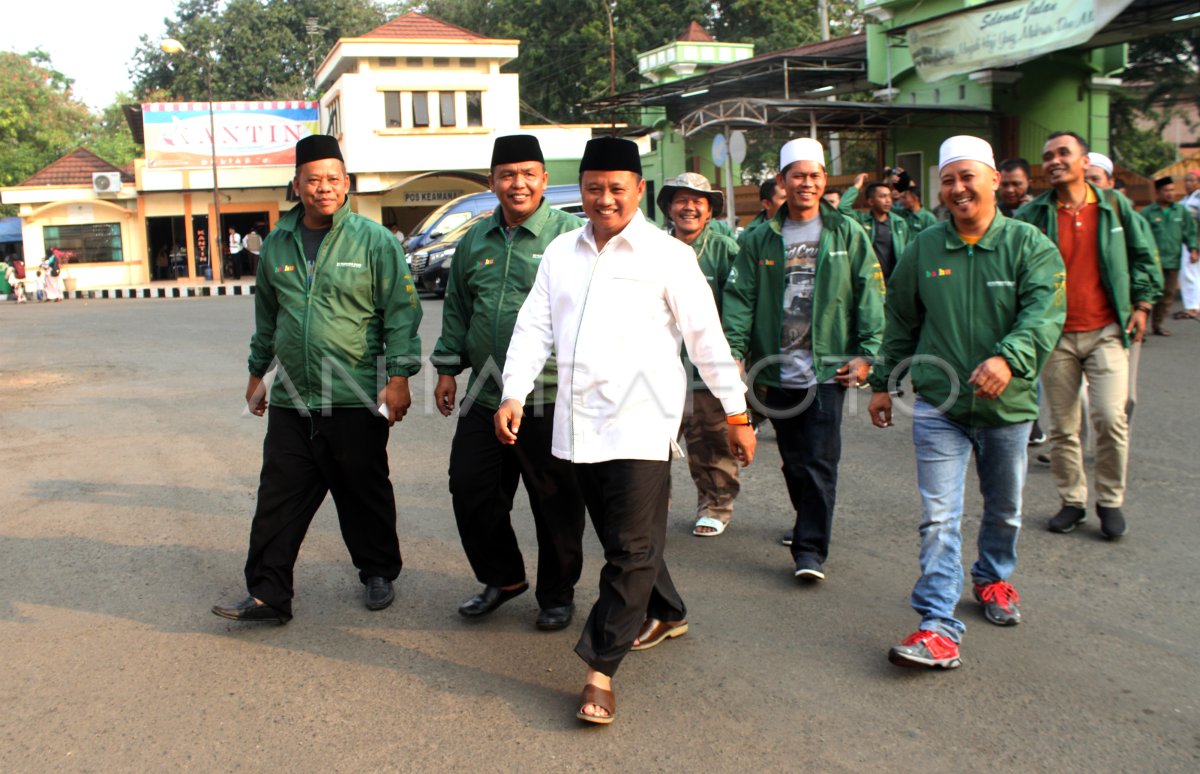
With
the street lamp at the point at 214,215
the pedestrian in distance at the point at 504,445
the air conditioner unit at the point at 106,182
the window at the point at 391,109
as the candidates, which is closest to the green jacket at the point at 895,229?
the pedestrian in distance at the point at 504,445

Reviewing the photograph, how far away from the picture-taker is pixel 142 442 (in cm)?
930

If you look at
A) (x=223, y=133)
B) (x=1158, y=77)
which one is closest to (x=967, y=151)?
(x=1158, y=77)

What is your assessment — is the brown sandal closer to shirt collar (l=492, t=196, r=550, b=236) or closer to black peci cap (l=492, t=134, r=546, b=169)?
shirt collar (l=492, t=196, r=550, b=236)

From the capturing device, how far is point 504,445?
4.75m

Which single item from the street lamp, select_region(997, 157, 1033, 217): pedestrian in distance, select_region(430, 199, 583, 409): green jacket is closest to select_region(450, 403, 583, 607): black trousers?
select_region(430, 199, 583, 409): green jacket

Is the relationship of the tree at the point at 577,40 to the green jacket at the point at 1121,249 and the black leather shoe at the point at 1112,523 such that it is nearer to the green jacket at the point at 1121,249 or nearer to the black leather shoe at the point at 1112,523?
the green jacket at the point at 1121,249

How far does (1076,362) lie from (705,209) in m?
2.11

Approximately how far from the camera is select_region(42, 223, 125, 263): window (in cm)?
4212

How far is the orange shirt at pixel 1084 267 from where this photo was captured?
5812mm

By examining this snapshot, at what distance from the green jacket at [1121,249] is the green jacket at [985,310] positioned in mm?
1515

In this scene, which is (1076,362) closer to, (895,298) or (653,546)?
(895,298)

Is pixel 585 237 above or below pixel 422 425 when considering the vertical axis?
above

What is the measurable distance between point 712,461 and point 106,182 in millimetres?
39596

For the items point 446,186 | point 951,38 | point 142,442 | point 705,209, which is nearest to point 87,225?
point 446,186
